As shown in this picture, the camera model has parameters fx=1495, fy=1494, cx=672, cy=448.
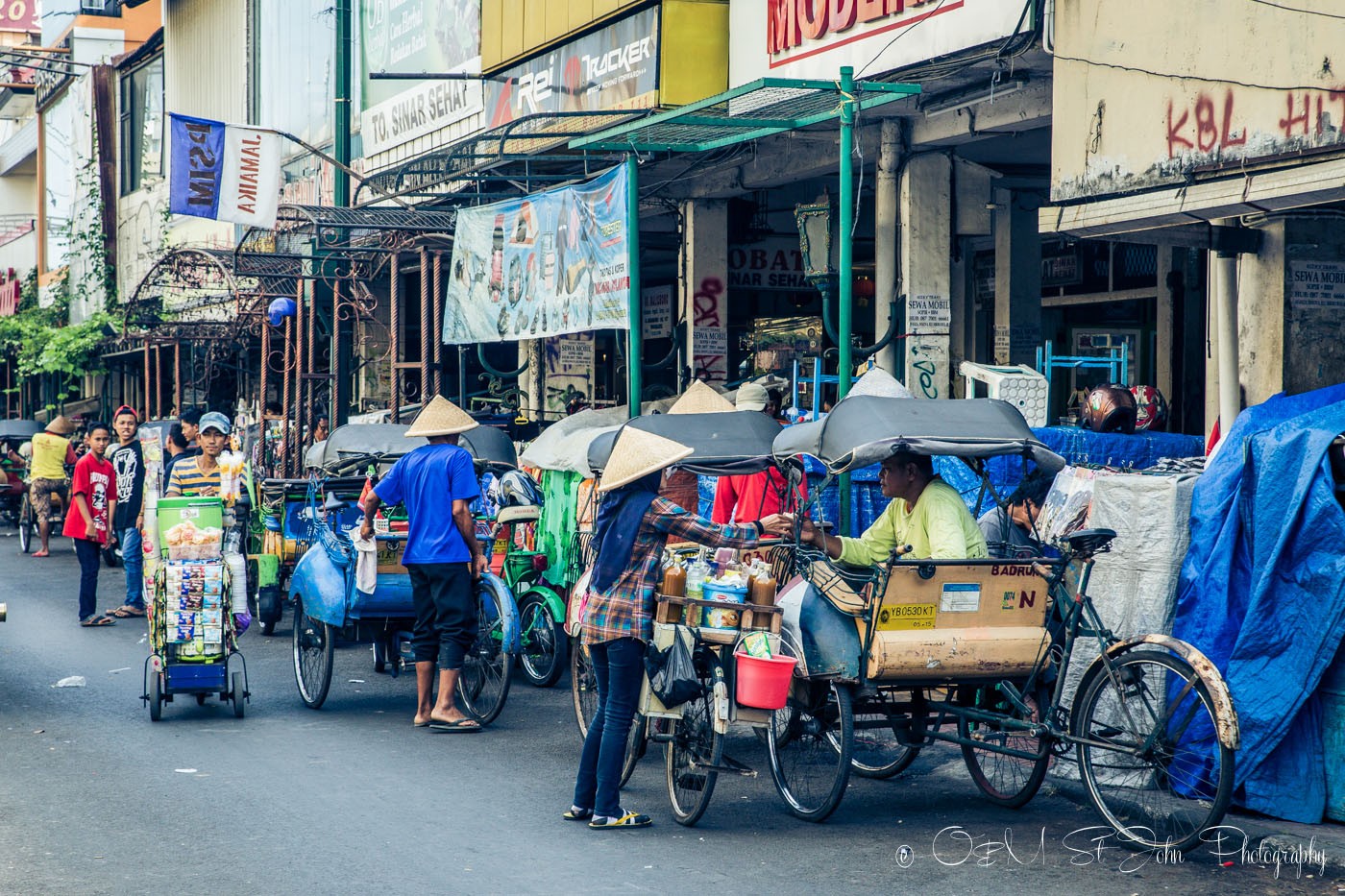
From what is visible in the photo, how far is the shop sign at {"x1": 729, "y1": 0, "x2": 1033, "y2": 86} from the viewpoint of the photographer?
1047 cm

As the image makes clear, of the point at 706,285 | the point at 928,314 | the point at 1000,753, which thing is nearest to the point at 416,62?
the point at 706,285

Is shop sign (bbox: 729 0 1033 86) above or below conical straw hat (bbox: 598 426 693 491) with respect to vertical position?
above

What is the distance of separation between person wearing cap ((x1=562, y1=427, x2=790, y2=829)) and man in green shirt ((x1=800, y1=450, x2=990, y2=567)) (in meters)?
0.83

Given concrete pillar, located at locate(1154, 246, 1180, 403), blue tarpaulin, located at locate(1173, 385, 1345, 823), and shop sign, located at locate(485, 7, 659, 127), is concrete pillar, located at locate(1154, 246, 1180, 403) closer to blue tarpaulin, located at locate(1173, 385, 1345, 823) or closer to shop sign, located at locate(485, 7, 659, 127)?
shop sign, located at locate(485, 7, 659, 127)

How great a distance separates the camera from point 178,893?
5.96 metres

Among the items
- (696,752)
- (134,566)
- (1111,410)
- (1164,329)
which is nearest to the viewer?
(696,752)

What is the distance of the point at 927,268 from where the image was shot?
1272 cm

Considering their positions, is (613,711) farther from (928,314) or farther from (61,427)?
(61,427)

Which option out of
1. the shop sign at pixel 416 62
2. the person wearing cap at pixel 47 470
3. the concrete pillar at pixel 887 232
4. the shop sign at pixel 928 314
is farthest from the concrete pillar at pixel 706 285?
the person wearing cap at pixel 47 470

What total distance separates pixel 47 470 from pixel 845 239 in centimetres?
1528

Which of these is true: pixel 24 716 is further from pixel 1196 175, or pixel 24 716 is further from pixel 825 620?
pixel 1196 175

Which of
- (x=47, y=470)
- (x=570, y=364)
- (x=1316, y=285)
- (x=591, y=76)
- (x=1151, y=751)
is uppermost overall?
(x=591, y=76)

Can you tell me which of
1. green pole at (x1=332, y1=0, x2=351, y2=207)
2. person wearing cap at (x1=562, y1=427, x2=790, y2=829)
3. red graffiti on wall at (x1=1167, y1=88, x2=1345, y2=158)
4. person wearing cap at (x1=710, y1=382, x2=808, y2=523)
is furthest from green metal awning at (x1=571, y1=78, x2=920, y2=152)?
green pole at (x1=332, y1=0, x2=351, y2=207)

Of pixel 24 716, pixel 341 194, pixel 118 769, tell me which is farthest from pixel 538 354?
pixel 118 769
